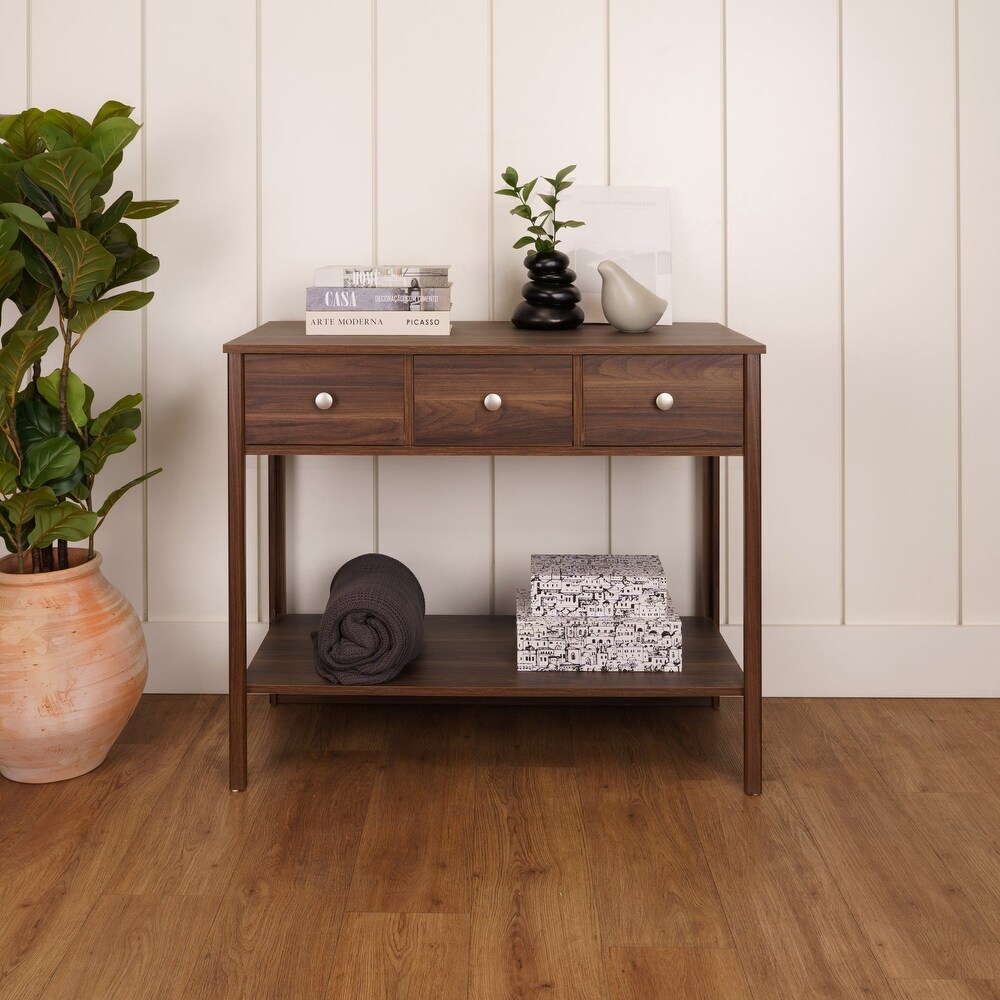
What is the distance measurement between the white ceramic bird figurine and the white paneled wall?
0.32m

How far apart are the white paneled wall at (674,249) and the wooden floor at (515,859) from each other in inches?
11.6

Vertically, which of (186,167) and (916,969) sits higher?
(186,167)

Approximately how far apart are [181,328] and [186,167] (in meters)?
0.34

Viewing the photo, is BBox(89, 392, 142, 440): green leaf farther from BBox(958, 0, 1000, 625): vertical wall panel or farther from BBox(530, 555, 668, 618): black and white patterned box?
BBox(958, 0, 1000, 625): vertical wall panel

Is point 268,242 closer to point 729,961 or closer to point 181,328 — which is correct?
point 181,328

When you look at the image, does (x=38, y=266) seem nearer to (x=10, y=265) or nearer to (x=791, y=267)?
(x=10, y=265)

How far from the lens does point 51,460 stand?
210cm

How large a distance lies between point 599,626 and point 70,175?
1218 millimetres

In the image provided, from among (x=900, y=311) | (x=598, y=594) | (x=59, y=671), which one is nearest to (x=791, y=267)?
(x=900, y=311)

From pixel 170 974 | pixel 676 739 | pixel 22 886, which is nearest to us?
pixel 170 974

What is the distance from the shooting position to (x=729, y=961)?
1.58 meters

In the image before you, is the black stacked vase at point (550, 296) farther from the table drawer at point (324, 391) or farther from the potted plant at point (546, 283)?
the table drawer at point (324, 391)

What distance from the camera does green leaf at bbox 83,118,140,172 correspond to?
2.04 m

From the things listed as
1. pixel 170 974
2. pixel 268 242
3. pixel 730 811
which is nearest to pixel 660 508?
pixel 730 811
